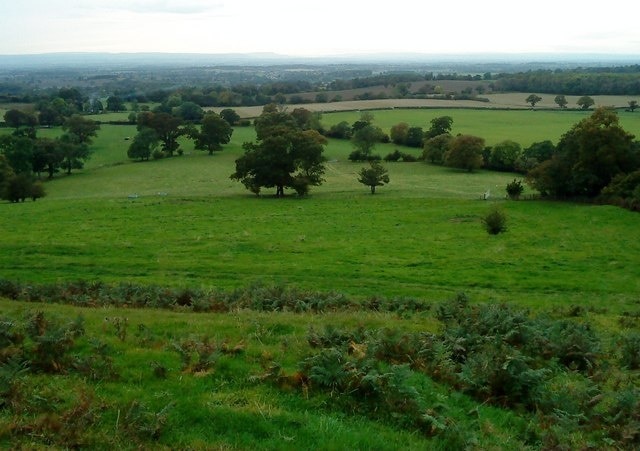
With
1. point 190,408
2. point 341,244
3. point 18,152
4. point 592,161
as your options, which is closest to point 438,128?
point 592,161

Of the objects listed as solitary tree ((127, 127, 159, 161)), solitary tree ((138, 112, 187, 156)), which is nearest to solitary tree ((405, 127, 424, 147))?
solitary tree ((138, 112, 187, 156))

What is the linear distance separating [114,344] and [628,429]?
9083mm

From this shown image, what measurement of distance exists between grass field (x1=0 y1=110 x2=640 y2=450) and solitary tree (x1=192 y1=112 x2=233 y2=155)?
43.4 m

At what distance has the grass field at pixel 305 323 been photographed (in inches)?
336

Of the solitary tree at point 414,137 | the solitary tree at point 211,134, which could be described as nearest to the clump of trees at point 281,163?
the solitary tree at point 211,134

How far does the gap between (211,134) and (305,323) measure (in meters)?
90.7

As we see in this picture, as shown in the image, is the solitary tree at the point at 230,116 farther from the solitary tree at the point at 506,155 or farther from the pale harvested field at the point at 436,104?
the solitary tree at the point at 506,155

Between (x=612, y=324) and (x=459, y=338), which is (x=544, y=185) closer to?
(x=612, y=324)

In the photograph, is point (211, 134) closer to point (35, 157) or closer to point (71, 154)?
point (71, 154)

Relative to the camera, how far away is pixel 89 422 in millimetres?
8297

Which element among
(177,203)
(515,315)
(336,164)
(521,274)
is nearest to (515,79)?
(336,164)

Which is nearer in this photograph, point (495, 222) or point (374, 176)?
point (495, 222)

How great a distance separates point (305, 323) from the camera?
569 inches

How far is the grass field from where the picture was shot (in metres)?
8.55
